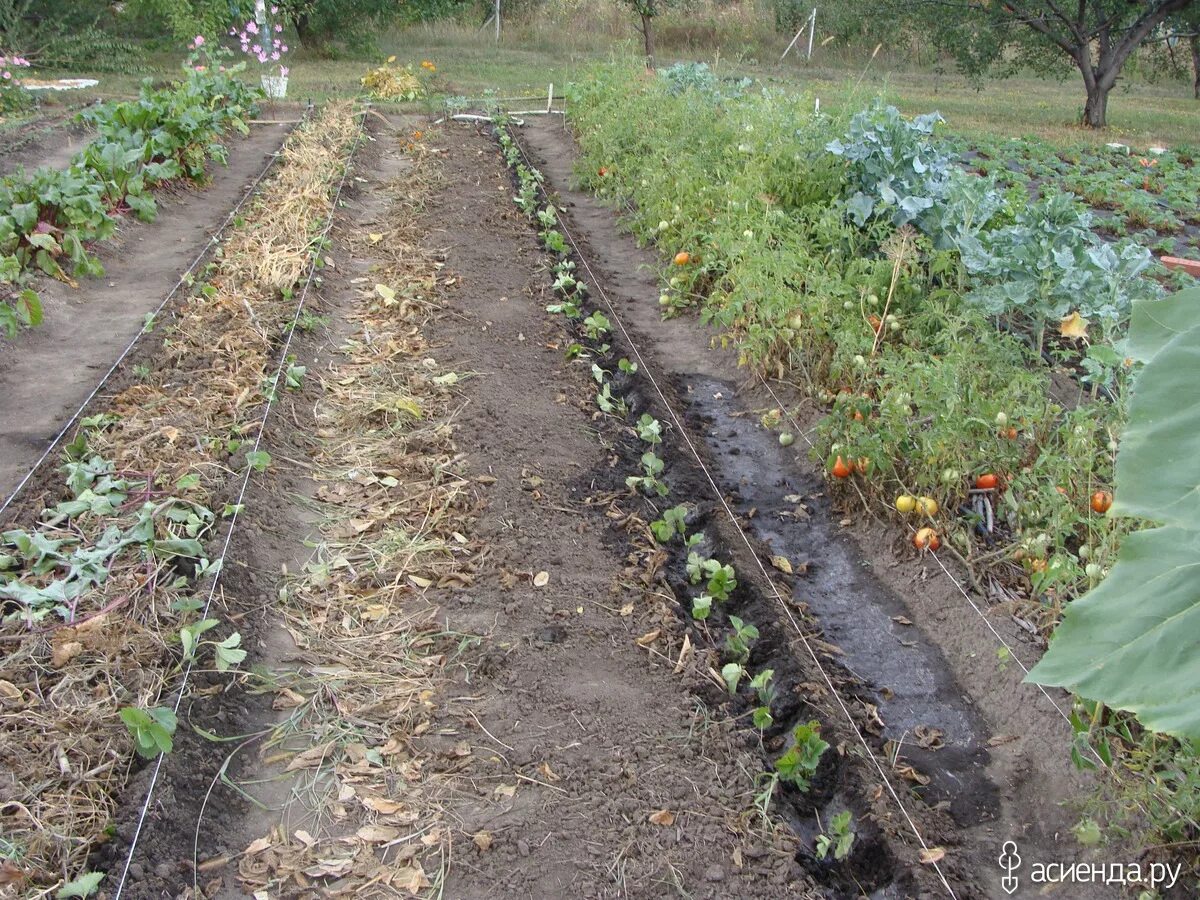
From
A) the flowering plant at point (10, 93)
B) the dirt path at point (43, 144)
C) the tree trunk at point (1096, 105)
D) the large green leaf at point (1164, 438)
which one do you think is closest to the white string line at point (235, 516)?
the large green leaf at point (1164, 438)

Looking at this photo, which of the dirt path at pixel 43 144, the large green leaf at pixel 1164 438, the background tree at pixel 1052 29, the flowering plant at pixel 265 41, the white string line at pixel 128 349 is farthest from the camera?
the background tree at pixel 1052 29

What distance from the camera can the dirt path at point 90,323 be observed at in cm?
534

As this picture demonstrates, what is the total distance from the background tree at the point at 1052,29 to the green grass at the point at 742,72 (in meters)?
0.90

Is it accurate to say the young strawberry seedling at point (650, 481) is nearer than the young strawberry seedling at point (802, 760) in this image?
No

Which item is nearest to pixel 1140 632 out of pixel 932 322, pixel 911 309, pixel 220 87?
pixel 932 322

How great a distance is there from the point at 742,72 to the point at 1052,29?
6.95 m

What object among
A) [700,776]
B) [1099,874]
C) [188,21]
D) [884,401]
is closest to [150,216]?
[884,401]

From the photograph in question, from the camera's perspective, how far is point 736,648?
12.5ft

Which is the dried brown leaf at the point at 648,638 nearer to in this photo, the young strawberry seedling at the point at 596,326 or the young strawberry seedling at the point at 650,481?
the young strawberry seedling at the point at 650,481

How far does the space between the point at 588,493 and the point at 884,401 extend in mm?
1417

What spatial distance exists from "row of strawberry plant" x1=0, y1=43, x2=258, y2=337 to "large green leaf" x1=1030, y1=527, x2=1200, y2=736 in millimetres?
6439

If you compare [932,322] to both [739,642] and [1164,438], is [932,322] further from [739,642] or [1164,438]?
[1164,438]

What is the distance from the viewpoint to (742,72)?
2233 cm

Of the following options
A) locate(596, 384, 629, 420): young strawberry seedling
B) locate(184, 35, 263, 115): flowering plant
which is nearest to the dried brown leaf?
locate(596, 384, 629, 420): young strawberry seedling
